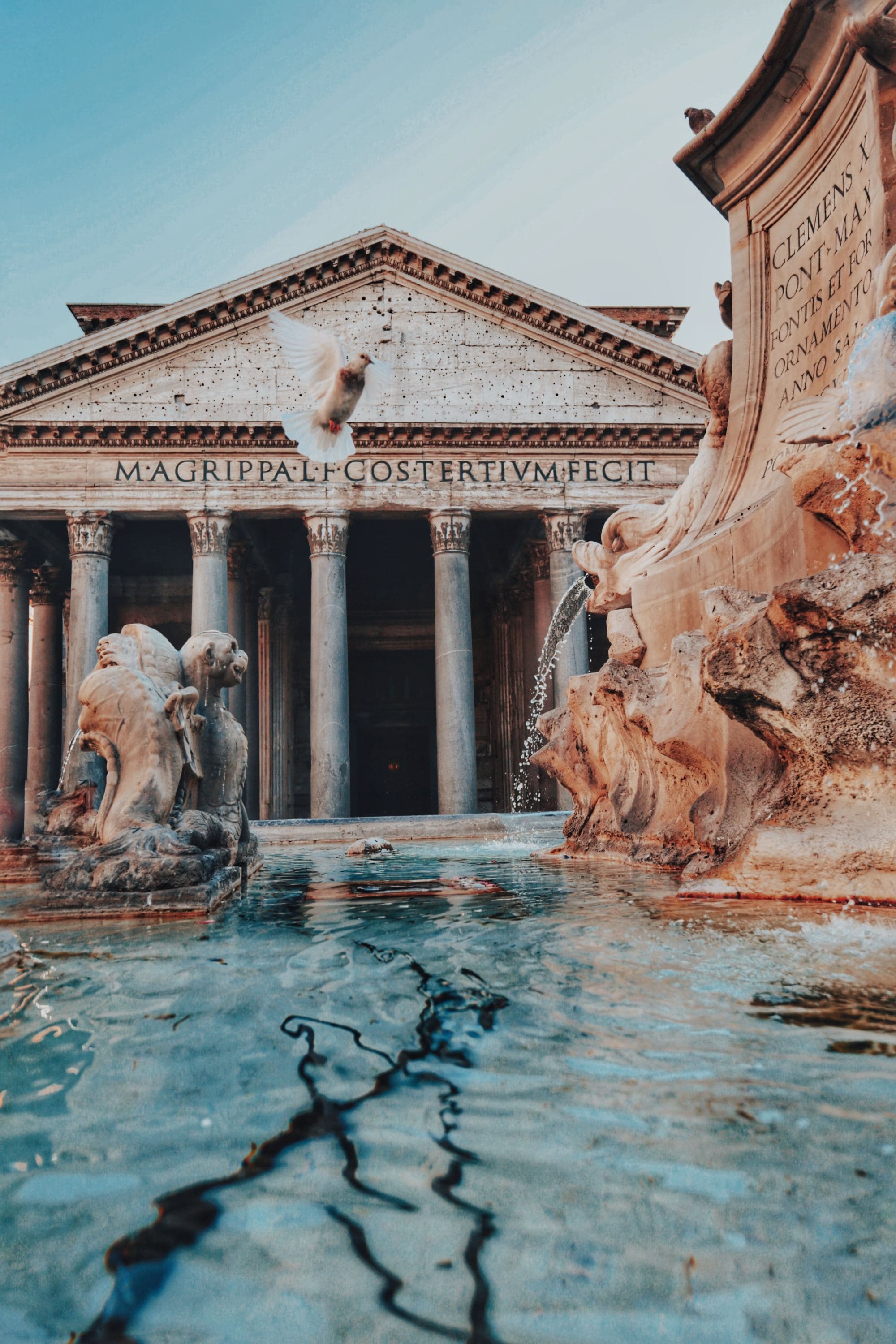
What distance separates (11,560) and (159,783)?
1642cm

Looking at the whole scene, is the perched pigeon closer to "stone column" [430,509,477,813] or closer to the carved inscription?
the carved inscription

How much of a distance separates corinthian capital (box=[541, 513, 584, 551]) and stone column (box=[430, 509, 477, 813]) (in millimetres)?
1591

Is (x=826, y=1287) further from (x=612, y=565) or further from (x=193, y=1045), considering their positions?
(x=612, y=565)

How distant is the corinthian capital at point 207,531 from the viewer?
16953 millimetres

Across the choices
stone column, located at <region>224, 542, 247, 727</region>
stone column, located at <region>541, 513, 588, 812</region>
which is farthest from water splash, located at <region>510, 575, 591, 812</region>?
stone column, located at <region>224, 542, 247, 727</region>

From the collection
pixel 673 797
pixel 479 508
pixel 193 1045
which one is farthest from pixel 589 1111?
pixel 479 508

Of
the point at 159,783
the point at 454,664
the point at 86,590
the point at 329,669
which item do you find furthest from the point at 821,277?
the point at 86,590

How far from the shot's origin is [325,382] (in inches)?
381

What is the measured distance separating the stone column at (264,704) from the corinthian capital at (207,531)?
5.39m

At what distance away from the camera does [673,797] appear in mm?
4207

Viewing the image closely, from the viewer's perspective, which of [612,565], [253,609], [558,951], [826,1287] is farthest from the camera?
[253,609]

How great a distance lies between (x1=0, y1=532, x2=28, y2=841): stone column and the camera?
17531 mm

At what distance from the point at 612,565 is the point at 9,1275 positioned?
461cm

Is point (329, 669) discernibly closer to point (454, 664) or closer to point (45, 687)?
point (454, 664)
